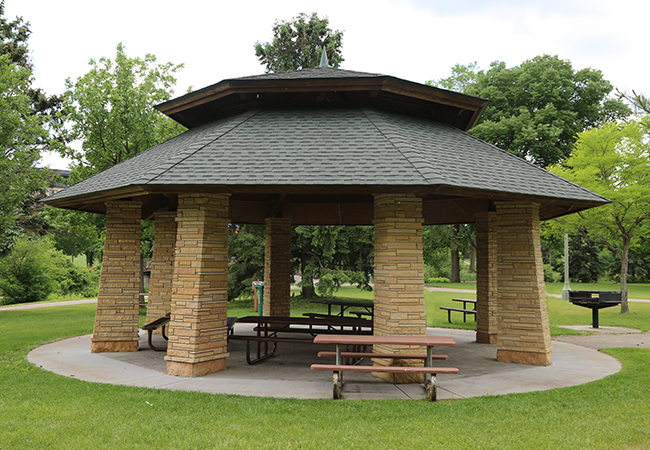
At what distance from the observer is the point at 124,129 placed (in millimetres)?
19312

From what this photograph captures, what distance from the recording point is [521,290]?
8750 mm

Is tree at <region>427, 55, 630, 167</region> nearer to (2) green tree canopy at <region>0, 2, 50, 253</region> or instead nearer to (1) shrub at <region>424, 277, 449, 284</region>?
(1) shrub at <region>424, 277, 449, 284</region>

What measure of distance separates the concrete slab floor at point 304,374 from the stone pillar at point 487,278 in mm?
1259

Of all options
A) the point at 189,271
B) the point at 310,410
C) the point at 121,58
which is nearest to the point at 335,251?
the point at 121,58

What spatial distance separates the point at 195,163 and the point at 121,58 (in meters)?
15.9

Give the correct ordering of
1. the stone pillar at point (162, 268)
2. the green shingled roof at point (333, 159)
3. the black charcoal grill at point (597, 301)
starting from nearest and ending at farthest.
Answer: the green shingled roof at point (333, 159)
the stone pillar at point (162, 268)
the black charcoal grill at point (597, 301)

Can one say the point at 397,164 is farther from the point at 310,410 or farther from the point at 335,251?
the point at 335,251

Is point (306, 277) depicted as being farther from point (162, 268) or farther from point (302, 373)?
point (302, 373)

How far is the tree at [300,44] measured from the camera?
2889cm

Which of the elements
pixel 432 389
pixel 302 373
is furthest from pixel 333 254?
pixel 432 389

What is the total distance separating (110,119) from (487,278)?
16341 mm

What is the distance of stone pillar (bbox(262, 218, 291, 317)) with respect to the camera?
42.9 feet

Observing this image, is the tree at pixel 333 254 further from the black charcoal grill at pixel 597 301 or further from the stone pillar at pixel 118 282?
the stone pillar at pixel 118 282

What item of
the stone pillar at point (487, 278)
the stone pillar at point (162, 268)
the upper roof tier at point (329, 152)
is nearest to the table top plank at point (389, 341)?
the upper roof tier at point (329, 152)
